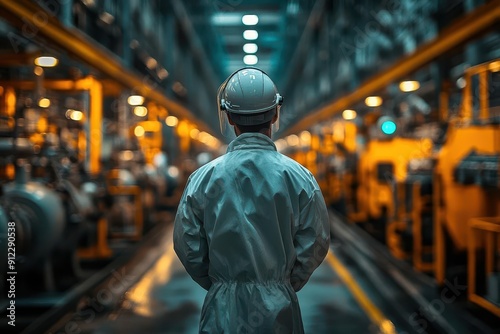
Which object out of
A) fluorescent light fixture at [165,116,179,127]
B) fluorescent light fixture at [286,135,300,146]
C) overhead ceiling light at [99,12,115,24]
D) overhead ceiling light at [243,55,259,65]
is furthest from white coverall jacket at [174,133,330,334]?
overhead ceiling light at [243,55,259,65]

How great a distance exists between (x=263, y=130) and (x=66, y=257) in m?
6.59

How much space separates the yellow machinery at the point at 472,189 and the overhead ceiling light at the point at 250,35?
21.7m

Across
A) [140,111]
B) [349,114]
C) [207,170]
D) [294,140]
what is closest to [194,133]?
[294,140]

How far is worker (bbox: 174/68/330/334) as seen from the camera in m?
2.67

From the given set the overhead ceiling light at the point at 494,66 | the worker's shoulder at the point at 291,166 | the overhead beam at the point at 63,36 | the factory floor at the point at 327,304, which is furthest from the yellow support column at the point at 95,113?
the worker's shoulder at the point at 291,166

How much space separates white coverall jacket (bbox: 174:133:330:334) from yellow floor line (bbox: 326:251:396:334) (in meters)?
4.30

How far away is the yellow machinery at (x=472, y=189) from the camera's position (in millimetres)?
6188

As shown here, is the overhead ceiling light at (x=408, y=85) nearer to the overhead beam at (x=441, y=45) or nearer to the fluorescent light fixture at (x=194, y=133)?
the overhead beam at (x=441, y=45)

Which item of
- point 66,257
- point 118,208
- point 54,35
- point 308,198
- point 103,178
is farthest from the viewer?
point 118,208

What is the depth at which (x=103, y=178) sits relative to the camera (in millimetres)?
10406

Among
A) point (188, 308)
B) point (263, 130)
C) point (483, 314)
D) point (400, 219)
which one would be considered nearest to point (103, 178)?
point (188, 308)

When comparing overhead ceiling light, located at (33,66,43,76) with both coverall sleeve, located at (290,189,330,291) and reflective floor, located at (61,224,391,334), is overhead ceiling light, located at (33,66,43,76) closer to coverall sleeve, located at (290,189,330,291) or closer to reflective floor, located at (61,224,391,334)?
reflective floor, located at (61,224,391,334)

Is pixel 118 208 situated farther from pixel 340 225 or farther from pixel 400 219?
pixel 340 225

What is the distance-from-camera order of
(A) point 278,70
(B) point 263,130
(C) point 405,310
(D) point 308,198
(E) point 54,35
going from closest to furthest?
(D) point 308,198 < (B) point 263,130 < (E) point 54,35 < (C) point 405,310 < (A) point 278,70
